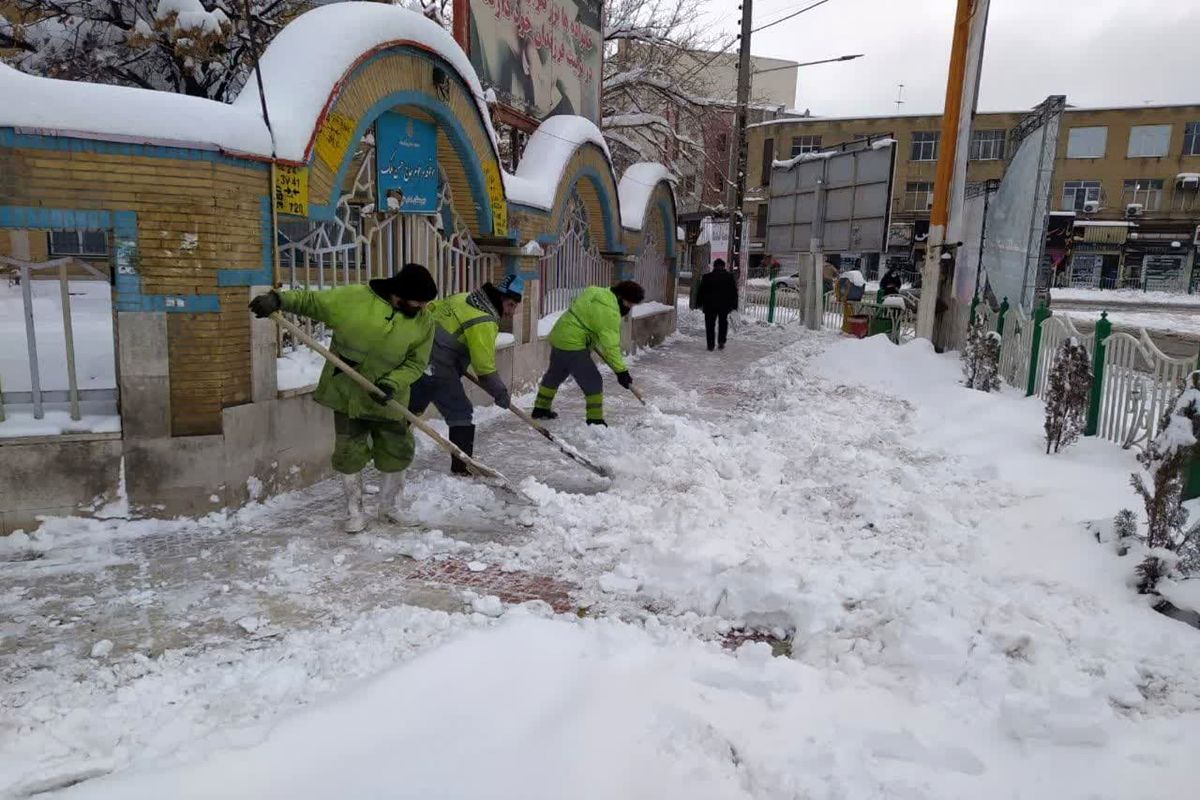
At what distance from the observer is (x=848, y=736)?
102 inches

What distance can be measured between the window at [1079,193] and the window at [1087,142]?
132 centimetres

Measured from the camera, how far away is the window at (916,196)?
39750 mm

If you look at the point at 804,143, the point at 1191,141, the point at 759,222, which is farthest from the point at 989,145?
the point at 759,222

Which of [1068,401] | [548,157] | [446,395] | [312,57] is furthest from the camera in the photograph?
[548,157]

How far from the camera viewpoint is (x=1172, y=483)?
366 centimetres

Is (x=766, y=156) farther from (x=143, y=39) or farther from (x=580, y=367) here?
(x=580, y=367)

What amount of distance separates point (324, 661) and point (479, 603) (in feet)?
2.41

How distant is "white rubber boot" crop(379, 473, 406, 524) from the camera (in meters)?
4.56

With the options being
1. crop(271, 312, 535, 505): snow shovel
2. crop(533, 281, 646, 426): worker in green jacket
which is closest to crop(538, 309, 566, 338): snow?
crop(533, 281, 646, 426): worker in green jacket

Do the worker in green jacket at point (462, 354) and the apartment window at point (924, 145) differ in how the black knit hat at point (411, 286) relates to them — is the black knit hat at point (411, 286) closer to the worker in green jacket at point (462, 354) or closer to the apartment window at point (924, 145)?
the worker in green jacket at point (462, 354)

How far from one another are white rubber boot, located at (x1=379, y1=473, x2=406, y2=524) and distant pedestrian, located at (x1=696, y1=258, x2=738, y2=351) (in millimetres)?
9669

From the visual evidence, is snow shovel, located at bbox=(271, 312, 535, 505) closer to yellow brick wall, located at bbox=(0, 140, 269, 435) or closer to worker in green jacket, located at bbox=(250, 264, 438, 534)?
worker in green jacket, located at bbox=(250, 264, 438, 534)

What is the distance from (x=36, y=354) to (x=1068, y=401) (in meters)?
6.91

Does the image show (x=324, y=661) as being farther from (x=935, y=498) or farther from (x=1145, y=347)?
(x=1145, y=347)
